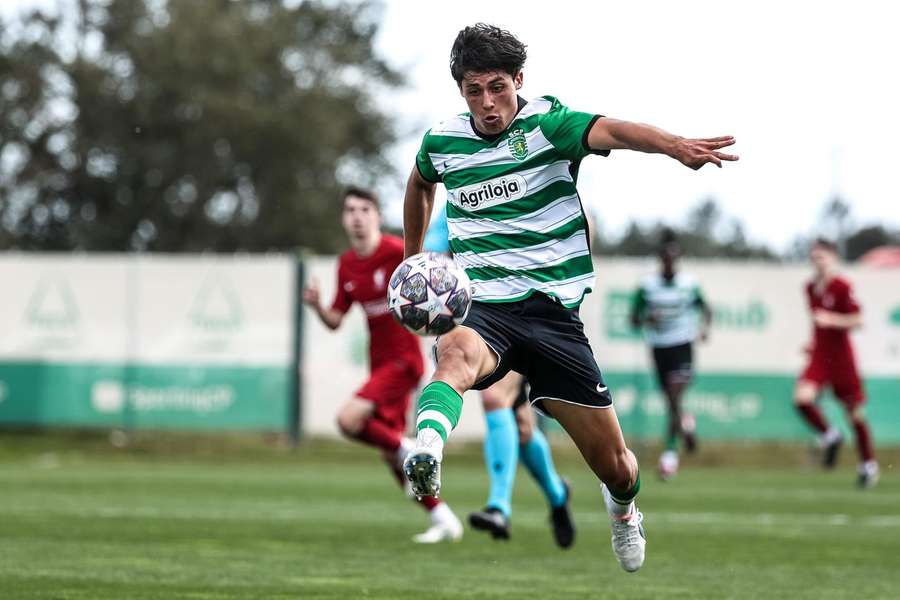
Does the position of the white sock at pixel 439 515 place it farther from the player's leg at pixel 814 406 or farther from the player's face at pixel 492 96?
the player's leg at pixel 814 406

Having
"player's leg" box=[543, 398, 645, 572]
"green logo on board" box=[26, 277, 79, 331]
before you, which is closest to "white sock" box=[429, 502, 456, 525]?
"player's leg" box=[543, 398, 645, 572]

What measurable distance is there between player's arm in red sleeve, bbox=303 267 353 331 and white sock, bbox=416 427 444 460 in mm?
4351

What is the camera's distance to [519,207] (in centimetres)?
647

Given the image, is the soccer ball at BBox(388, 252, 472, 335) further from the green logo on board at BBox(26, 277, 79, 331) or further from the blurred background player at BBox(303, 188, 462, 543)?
the green logo on board at BBox(26, 277, 79, 331)

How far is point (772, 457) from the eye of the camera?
21734 millimetres

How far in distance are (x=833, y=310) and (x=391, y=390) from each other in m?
7.91

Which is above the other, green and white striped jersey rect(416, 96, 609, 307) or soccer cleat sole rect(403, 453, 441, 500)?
green and white striped jersey rect(416, 96, 609, 307)

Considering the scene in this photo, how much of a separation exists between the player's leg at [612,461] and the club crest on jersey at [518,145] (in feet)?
3.42

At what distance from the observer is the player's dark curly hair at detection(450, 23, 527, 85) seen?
20.4 ft

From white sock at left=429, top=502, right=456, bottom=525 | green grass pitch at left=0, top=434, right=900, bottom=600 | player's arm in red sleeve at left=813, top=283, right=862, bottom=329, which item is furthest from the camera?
player's arm in red sleeve at left=813, top=283, right=862, bottom=329

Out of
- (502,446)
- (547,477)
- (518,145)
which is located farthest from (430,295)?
(547,477)

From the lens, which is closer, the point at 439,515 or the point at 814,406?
the point at 439,515

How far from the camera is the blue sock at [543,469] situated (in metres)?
9.83

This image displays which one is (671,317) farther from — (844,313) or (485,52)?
(485,52)
